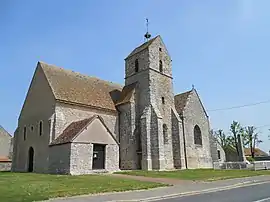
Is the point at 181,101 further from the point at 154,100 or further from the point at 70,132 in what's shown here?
the point at 70,132

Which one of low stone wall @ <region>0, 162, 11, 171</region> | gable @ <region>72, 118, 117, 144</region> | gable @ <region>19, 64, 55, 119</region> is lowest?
low stone wall @ <region>0, 162, 11, 171</region>

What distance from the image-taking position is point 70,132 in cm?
2348

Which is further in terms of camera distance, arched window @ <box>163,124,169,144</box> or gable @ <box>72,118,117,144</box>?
arched window @ <box>163,124,169,144</box>

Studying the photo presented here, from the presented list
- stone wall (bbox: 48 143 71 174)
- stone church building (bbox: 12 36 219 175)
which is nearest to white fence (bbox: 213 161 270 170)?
stone church building (bbox: 12 36 219 175)

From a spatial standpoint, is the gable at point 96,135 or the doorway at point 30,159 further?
the doorway at point 30,159

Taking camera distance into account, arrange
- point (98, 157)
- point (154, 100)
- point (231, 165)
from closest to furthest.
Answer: point (98, 157) → point (154, 100) → point (231, 165)

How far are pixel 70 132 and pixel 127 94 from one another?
419 inches

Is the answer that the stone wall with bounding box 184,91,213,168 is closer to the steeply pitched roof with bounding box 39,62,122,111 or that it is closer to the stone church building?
the stone church building

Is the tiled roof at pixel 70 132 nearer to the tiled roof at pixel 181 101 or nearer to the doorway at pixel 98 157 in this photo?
the doorway at pixel 98 157

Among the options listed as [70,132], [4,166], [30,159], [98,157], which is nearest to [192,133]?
[98,157]

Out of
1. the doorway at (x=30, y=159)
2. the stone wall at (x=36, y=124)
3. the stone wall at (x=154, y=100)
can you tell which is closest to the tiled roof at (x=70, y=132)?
the stone wall at (x=36, y=124)

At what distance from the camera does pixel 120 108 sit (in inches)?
1233

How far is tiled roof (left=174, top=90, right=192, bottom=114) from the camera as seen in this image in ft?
111

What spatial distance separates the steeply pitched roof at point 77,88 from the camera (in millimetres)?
27125
